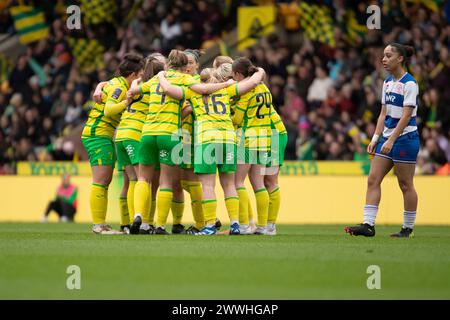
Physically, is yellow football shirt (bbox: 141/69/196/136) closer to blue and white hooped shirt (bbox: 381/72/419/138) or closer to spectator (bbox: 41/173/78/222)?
blue and white hooped shirt (bbox: 381/72/419/138)

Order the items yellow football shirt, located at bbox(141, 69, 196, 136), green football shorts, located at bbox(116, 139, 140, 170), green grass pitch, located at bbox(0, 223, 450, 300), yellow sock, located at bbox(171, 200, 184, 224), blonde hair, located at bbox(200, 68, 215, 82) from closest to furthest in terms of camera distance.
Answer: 1. green grass pitch, located at bbox(0, 223, 450, 300)
2. yellow football shirt, located at bbox(141, 69, 196, 136)
3. green football shorts, located at bbox(116, 139, 140, 170)
4. blonde hair, located at bbox(200, 68, 215, 82)
5. yellow sock, located at bbox(171, 200, 184, 224)

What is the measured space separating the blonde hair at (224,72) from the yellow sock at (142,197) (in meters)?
1.88

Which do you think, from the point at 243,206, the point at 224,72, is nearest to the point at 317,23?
the point at 224,72

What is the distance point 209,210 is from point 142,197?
34.1 inches

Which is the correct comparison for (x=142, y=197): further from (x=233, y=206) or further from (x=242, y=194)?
(x=242, y=194)

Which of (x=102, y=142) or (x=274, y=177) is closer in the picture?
(x=102, y=142)


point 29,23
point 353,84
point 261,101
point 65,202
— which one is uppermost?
point 29,23

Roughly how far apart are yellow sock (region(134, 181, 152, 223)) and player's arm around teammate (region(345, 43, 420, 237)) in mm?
2565

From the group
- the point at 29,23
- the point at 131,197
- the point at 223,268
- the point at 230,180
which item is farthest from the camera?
the point at 29,23

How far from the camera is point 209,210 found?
13422mm

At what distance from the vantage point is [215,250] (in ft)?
36.0

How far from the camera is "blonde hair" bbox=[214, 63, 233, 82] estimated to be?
14367 mm

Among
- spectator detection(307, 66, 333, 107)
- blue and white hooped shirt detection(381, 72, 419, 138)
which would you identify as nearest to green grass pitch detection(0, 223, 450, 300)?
blue and white hooped shirt detection(381, 72, 419, 138)

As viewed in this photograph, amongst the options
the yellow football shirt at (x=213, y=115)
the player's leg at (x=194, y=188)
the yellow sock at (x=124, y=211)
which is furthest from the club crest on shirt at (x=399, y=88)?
the yellow sock at (x=124, y=211)
